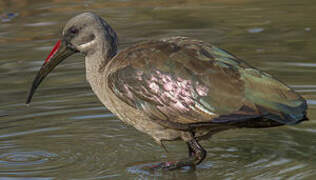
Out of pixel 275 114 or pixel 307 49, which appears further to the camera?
pixel 307 49

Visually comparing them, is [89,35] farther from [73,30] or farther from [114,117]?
[114,117]

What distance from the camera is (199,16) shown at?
13594 mm

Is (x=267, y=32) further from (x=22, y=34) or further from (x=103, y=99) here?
(x=103, y=99)

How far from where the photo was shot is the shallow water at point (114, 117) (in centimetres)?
715

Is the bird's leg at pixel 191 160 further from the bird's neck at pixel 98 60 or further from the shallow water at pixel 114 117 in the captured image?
the bird's neck at pixel 98 60

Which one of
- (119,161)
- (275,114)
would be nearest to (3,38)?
(119,161)

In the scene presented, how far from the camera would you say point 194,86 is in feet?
21.3

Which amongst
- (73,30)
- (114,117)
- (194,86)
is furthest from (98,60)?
(114,117)

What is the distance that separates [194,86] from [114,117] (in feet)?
8.15

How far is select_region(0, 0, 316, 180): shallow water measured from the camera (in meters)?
7.15

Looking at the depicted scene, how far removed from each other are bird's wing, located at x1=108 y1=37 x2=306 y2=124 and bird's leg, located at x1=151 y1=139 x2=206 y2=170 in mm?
491

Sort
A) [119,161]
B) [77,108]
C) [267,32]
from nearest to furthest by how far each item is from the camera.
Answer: [119,161] < [77,108] < [267,32]

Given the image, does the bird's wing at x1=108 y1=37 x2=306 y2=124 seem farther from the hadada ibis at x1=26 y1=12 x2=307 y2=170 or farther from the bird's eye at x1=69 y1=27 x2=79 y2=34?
the bird's eye at x1=69 y1=27 x2=79 y2=34

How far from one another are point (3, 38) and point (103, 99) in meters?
6.15
